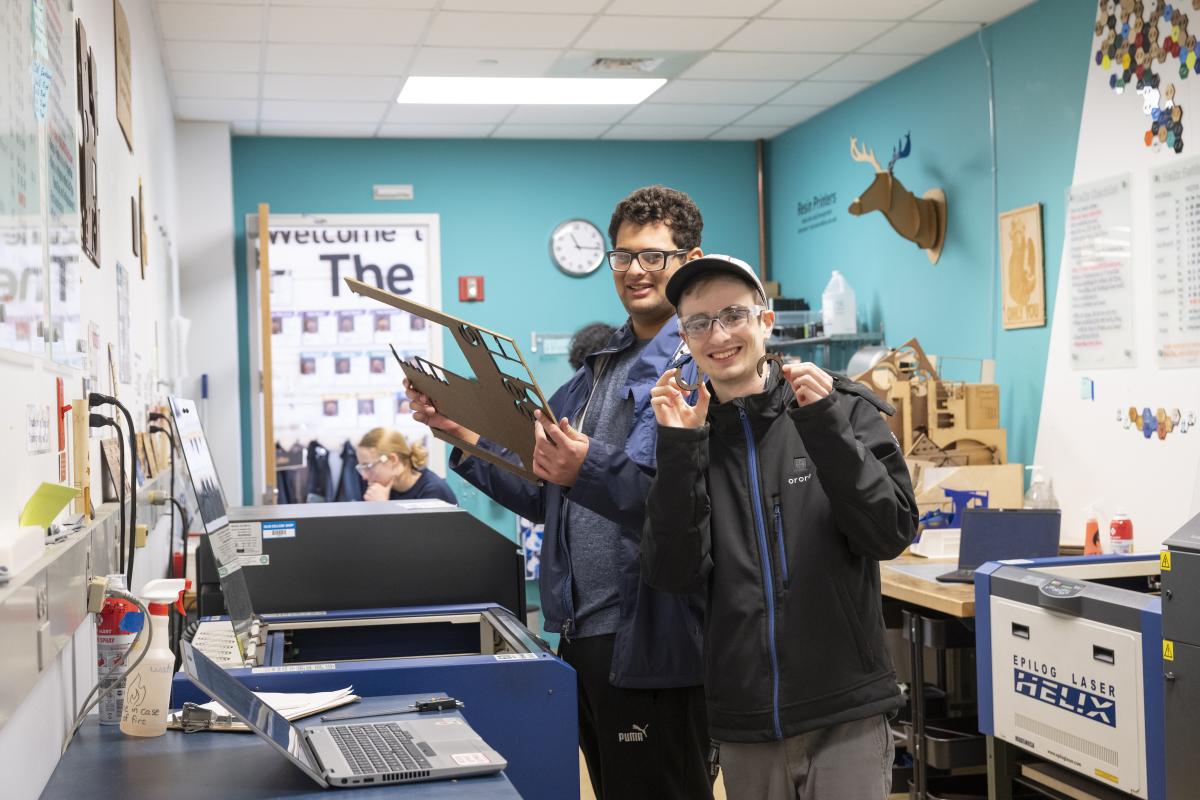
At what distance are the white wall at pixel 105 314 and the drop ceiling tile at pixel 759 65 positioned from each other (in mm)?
2425

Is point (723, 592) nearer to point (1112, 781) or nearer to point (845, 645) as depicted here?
point (845, 645)

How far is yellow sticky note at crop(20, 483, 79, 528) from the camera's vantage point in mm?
1490

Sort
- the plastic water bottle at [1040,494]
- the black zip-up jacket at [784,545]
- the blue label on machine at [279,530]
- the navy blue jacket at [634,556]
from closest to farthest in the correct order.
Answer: the black zip-up jacket at [784,545], the navy blue jacket at [634,556], the blue label on machine at [279,530], the plastic water bottle at [1040,494]

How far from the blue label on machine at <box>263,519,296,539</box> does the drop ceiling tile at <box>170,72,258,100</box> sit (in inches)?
143

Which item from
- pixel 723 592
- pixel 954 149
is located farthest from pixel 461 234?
pixel 723 592

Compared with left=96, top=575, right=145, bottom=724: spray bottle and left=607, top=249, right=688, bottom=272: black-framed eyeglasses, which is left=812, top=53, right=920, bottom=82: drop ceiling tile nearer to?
left=607, top=249, right=688, bottom=272: black-framed eyeglasses

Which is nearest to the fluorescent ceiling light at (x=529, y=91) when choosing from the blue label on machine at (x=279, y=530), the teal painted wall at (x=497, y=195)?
the teal painted wall at (x=497, y=195)

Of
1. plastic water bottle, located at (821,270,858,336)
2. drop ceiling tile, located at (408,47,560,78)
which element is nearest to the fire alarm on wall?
drop ceiling tile, located at (408,47,560,78)

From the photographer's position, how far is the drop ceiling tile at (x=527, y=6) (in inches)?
179

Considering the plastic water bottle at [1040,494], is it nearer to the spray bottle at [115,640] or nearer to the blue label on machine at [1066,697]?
the blue label on machine at [1066,697]

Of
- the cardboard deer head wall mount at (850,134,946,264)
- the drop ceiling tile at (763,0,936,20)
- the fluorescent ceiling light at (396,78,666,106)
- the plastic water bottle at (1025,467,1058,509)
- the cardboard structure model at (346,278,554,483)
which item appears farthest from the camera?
the fluorescent ceiling light at (396,78,666,106)

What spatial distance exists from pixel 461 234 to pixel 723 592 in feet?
18.3

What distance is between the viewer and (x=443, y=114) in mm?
6434

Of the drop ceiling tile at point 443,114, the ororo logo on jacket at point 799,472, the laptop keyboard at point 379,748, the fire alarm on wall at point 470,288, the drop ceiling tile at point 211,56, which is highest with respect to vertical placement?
the drop ceiling tile at point 443,114
